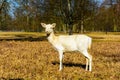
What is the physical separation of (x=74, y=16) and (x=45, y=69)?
3976 cm

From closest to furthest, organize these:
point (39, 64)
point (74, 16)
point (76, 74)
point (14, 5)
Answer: point (76, 74), point (39, 64), point (14, 5), point (74, 16)

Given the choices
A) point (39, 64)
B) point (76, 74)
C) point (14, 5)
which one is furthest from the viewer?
point (14, 5)

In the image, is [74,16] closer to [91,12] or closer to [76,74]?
[91,12]

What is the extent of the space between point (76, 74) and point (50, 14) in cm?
4300

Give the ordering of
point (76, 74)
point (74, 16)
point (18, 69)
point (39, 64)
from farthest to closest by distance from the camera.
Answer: point (74, 16), point (39, 64), point (18, 69), point (76, 74)

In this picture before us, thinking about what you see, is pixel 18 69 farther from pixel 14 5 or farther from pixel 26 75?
pixel 14 5

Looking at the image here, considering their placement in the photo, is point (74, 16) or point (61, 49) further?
point (74, 16)

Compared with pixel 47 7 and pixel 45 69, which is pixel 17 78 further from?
pixel 47 7

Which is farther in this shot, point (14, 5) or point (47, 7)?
point (47, 7)

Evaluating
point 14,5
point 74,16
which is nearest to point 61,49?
point 14,5

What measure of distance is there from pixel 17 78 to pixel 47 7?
142 ft

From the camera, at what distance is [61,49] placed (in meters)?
13.6

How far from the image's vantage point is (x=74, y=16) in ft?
174

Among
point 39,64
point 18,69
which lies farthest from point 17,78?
point 39,64
